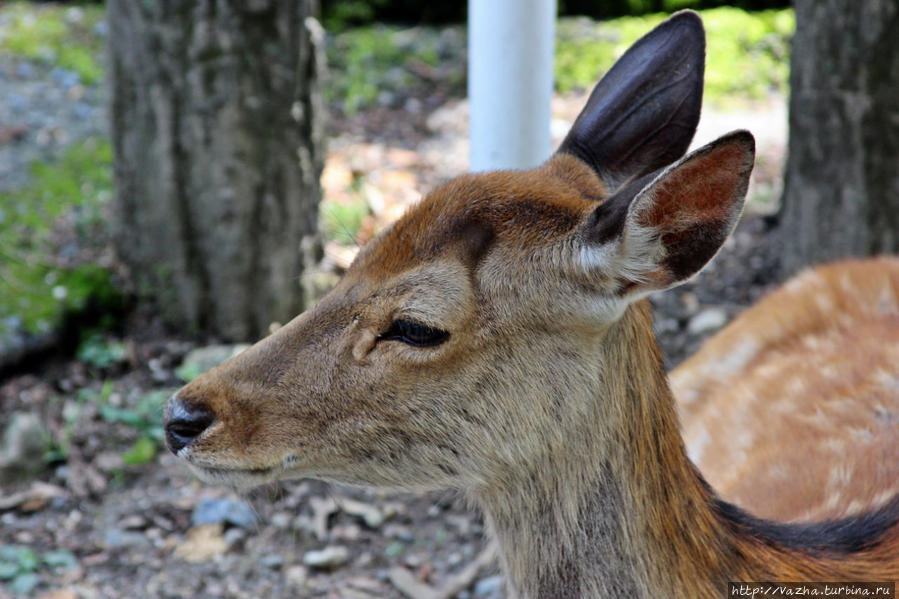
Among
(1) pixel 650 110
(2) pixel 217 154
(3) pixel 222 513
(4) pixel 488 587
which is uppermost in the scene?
(1) pixel 650 110

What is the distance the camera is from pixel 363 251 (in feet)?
8.03

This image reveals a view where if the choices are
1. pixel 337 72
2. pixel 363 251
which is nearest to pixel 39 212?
pixel 337 72

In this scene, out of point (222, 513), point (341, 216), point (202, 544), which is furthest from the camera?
point (341, 216)

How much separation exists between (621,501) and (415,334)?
57 cm

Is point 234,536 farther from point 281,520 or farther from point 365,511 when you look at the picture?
point 365,511

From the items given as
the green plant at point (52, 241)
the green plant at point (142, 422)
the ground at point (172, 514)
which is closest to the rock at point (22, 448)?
the ground at point (172, 514)

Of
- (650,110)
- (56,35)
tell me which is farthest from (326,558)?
(56,35)

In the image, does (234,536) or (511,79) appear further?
(234,536)

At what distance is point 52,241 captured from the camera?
16.4ft

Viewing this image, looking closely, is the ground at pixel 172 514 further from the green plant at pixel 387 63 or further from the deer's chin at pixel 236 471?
the green plant at pixel 387 63

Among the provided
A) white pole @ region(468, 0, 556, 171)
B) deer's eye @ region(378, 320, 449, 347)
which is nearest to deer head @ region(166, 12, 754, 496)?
deer's eye @ region(378, 320, 449, 347)

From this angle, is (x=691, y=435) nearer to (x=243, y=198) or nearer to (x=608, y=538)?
(x=608, y=538)

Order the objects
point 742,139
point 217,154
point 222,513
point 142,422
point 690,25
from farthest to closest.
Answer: point 217,154 → point 142,422 → point 222,513 → point 690,25 → point 742,139

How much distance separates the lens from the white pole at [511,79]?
3.58 meters
